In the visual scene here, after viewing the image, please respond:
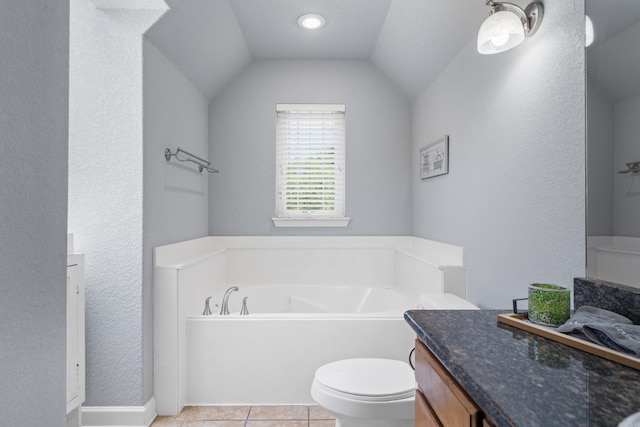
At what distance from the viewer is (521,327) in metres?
0.89

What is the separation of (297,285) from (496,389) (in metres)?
2.42

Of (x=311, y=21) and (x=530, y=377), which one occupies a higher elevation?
(x=311, y=21)

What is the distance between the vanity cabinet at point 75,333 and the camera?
5.16 feet

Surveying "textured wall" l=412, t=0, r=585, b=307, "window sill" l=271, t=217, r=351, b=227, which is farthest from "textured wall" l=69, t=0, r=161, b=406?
"textured wall" l=412, t=0, r=585, b=307

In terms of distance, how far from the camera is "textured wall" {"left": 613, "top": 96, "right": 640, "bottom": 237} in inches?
33.8

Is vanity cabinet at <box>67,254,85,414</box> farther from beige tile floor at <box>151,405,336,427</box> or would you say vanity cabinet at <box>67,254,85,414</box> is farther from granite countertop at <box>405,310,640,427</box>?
granite countertop at <box>405,310,640,427</box>

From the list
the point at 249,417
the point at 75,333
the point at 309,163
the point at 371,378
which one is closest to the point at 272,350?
the point at 249,417

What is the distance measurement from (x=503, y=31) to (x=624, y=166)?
71 cm

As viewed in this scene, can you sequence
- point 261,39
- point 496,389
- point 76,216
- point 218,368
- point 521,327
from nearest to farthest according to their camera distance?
point 496,389 → point 521,327 → point 76,216 → point 218,368 → point 261,39

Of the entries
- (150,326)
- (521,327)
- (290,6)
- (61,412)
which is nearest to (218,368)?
(150,326)

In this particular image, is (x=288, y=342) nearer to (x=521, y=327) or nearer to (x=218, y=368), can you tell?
(x=218, y=368)

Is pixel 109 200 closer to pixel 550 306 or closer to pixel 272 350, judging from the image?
pixel 272 350

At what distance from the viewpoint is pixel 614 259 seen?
942 mm

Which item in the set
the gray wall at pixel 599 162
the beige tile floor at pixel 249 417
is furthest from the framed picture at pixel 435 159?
the beige tile floor at pixel 249 417
